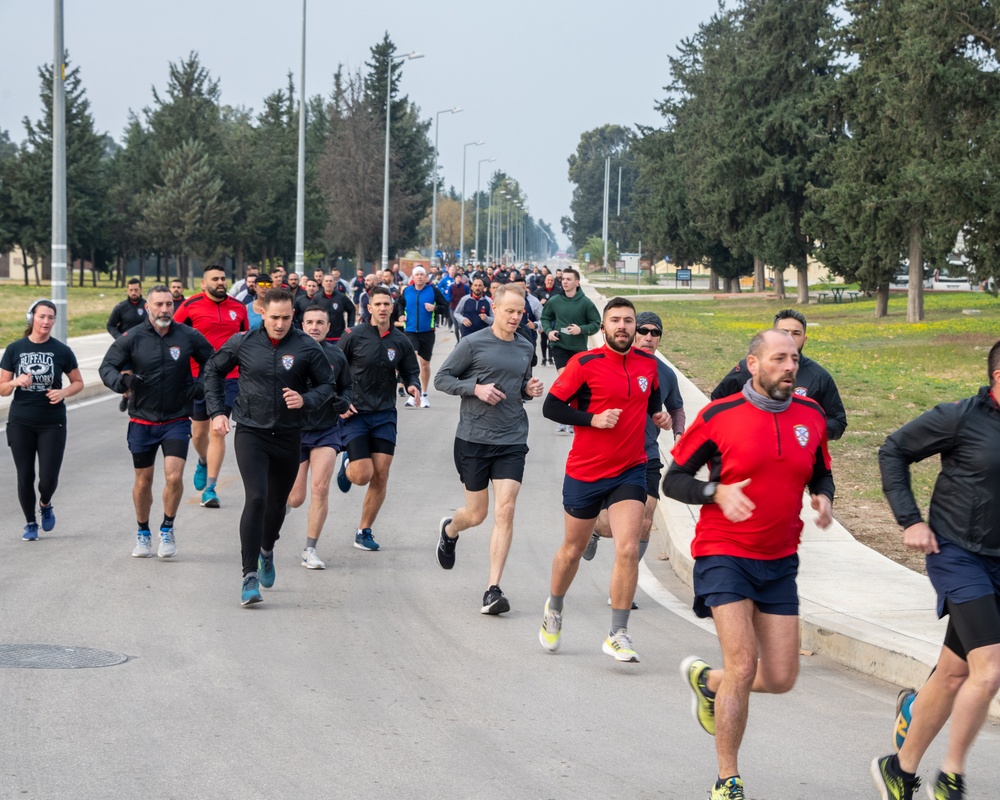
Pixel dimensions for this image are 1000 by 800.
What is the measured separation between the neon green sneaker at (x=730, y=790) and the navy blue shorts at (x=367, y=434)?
18.9ft

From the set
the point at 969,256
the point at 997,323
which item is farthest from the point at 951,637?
the point at 997,323

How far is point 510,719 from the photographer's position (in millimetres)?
6387

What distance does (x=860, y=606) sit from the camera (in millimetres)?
8539

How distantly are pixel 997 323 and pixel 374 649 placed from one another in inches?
1545

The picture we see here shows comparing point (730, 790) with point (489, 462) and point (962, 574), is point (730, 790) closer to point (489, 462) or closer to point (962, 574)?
point (962, 574)

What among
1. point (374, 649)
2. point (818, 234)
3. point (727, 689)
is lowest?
point (374, 649)

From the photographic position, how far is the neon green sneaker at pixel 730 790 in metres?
5.07

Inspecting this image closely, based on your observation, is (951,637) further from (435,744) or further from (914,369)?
(914,369)

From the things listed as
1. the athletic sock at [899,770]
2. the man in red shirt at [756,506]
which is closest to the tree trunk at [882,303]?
the man in red shirt at [756,506]

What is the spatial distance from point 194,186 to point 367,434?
2955 inches

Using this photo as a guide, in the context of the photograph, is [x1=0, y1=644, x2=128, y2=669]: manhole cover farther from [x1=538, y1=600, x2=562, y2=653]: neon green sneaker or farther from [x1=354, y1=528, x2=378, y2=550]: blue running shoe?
[x1=354, y1=528, x2=378, y2=550]: blue running shoe

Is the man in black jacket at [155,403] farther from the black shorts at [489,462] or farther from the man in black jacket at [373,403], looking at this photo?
the black shorts at [489,462]

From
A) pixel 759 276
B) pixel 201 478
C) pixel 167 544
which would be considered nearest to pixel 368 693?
pixel 167 544

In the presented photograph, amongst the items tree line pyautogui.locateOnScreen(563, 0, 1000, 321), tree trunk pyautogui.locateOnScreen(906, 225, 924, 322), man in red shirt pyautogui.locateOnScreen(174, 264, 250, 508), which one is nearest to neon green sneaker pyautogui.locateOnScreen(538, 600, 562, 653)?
man in red shirt pyautogui.locateOnScreen(174, 264, 250, 508)
